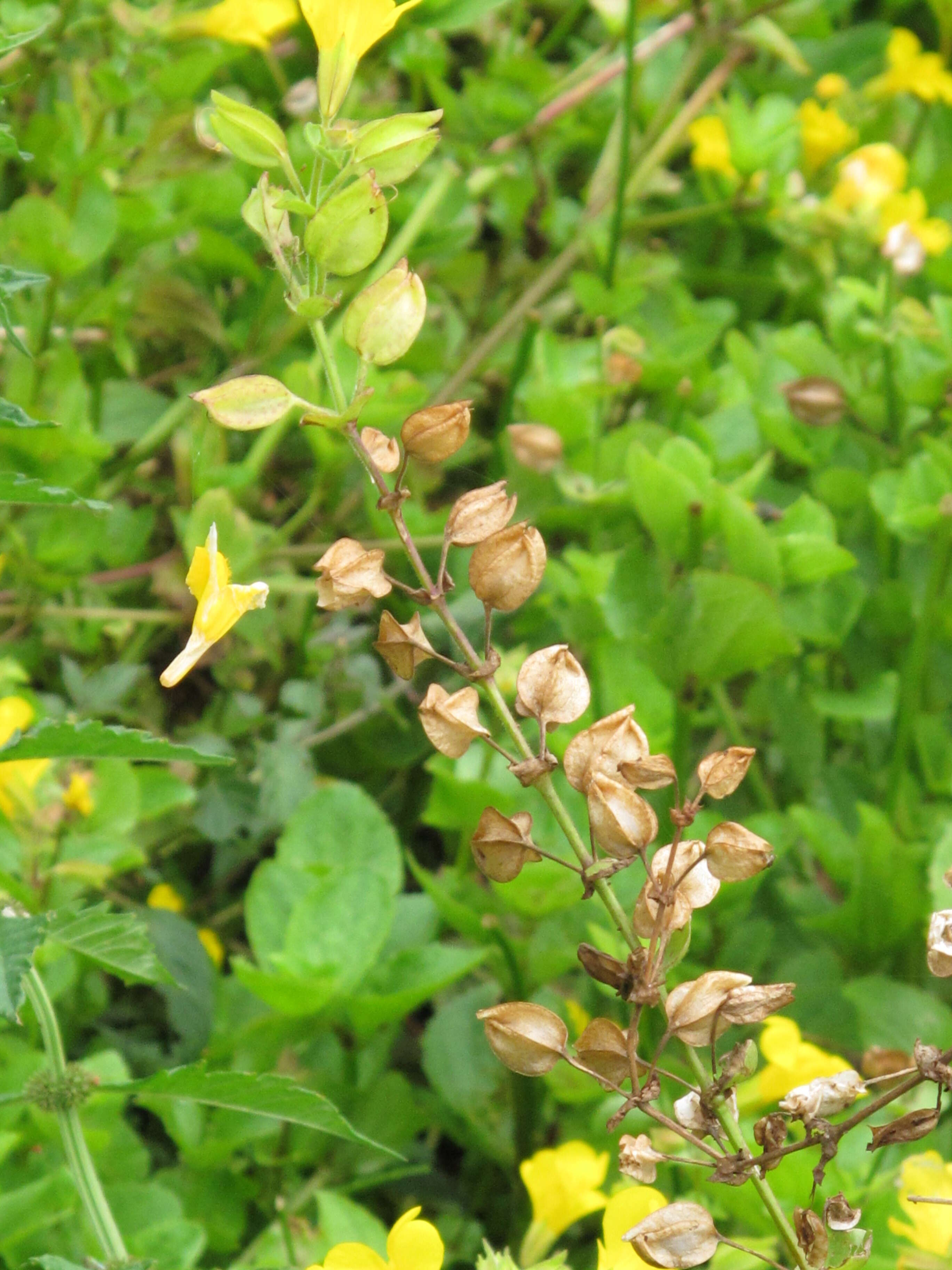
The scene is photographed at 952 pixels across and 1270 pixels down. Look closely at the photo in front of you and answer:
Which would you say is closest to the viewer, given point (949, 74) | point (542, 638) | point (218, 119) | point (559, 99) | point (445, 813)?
point (218, 119)

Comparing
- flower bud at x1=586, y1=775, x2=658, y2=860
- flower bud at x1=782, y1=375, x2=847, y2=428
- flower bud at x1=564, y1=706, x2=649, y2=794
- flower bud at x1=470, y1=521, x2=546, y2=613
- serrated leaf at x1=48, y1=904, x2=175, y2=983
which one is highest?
flower bud at x1=470, y1=521, x2=546, y2=613

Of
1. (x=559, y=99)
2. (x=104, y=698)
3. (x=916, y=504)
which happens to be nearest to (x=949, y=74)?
(x=559, y=99)

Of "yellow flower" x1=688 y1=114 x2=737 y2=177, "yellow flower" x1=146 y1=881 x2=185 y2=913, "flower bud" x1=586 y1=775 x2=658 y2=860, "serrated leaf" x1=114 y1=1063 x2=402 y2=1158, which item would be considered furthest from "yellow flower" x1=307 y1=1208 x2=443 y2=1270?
"yellow flower" x1=688 y1=114 x2=737 y2=177

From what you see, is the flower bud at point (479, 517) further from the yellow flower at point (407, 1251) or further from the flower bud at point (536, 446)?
the flower bud at point (536, 446)

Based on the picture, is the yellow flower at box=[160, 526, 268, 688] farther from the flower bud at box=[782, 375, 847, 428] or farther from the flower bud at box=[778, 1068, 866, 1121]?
the flower bud at box=[782, 375, 847, 428]

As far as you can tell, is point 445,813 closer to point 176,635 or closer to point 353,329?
point 176,635

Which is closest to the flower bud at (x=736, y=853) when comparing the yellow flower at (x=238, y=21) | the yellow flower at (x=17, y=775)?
the yellow flower at (x=17, y=775)
